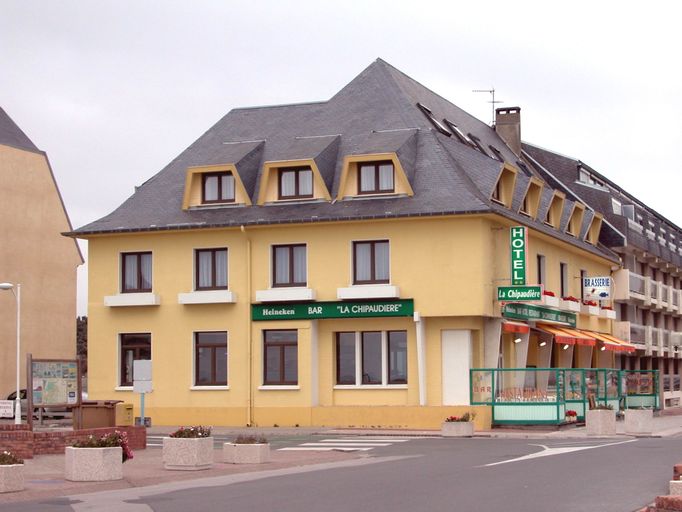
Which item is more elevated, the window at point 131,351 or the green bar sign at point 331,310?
the green bar sign at point 331,310

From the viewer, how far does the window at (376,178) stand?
134ft

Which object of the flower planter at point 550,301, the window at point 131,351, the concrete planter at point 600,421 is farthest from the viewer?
the flower planter at point 550,301

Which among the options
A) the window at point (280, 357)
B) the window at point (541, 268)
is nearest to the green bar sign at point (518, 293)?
the window at point (541, 268)

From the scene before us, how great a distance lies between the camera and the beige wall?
62625 millimetres

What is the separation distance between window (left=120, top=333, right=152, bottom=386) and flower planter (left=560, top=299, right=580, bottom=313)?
50.2 feet

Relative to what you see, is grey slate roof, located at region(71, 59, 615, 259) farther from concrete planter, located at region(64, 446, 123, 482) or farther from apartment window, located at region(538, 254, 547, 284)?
concrete planter, located at region(64, 446, 123, 482)

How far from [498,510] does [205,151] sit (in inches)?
1290

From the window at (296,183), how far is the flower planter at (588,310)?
13.7 meters

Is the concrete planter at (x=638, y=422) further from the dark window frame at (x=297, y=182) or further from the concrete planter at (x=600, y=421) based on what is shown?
the dark window frame at (x=297, y=182)

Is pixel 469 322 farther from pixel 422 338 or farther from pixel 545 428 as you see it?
pixel 545 428

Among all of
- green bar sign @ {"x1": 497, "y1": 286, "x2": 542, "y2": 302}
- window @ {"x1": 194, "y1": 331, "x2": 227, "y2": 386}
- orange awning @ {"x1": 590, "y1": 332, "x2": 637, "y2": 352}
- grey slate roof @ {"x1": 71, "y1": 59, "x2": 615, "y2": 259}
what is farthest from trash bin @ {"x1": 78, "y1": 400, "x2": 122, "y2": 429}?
orange awning @ {"x1": 590, "y1": 332, "x2": 637, "y2": 352}

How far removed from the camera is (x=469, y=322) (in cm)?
3941

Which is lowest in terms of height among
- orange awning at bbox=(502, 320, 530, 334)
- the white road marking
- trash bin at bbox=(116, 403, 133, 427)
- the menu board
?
the white road marking

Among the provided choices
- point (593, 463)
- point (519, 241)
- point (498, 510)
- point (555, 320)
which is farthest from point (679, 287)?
point (498, 510)
